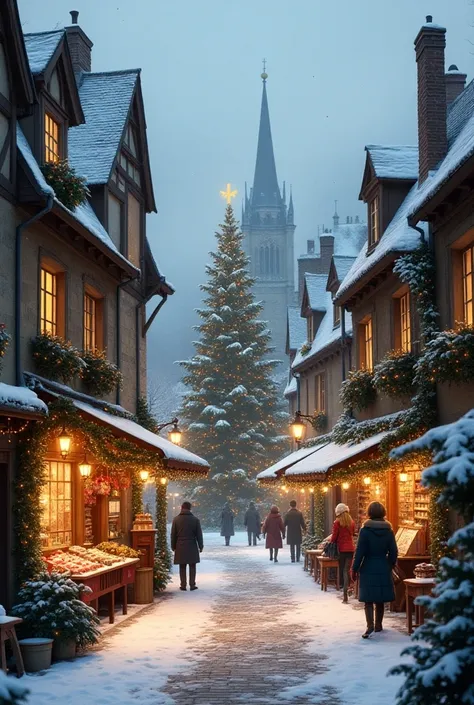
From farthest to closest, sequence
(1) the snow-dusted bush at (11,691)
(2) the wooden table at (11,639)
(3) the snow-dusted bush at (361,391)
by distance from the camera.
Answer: (3) the snow-dusted bush at (361,391)
(2) the wooden table at (11,639)
(1) the snow-dusted bush at (11,691)

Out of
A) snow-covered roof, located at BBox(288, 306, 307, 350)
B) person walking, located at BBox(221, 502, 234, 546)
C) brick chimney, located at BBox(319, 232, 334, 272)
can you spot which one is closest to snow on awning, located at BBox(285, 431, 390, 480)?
brick chimney, located at BBox(319, 232, 334, 272)

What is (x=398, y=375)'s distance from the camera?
54.1ft

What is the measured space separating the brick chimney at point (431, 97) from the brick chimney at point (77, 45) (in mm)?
8372

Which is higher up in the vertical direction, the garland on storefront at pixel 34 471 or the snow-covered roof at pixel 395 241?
the snow-covered roof at pixel 395 241

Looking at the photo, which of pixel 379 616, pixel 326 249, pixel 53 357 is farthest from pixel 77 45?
pixel 326 249

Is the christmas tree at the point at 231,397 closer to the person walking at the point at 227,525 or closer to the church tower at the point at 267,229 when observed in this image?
the person walking at the point at 227,525

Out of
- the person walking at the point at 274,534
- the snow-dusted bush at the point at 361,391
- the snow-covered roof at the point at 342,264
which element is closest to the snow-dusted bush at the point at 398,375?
the snow-dusted bush at the point at 361,391

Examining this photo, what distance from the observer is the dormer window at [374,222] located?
67.3 ft

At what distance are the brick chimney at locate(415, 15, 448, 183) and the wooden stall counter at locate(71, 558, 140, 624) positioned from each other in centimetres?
895

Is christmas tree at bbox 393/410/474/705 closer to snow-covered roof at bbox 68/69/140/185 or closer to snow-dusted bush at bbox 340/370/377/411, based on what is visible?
snow-dusted bush at bbox 340/370/377/411

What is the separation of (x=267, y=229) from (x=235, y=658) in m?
111

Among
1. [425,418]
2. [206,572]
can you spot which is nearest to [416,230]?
[425,418]

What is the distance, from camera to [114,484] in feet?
59.6

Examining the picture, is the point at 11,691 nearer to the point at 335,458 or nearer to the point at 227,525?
the point at 335,458
